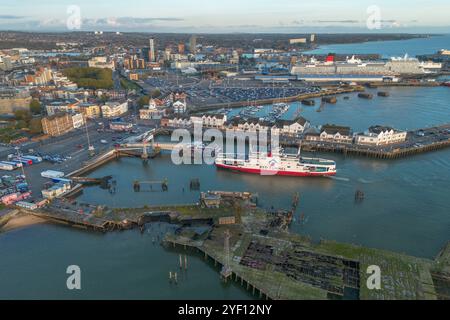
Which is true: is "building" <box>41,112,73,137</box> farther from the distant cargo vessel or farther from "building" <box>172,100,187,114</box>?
the distant cargo vessel

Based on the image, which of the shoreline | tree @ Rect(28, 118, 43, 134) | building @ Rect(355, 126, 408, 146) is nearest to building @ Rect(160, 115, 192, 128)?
tree @ Rect(28, 118, 43, 134)

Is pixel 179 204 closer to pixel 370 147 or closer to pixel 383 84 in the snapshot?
pixel 370 147

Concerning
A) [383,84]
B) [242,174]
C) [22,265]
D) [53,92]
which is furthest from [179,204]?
[383,84]

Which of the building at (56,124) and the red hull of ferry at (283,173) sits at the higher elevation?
the building at (56,124)

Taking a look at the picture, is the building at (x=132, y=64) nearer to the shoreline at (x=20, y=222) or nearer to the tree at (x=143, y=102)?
the tree at (x=143, y=102)

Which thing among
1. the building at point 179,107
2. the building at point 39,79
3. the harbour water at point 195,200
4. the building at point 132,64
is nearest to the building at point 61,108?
the building at point 179,107

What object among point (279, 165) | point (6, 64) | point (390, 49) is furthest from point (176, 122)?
point (390, 49)
